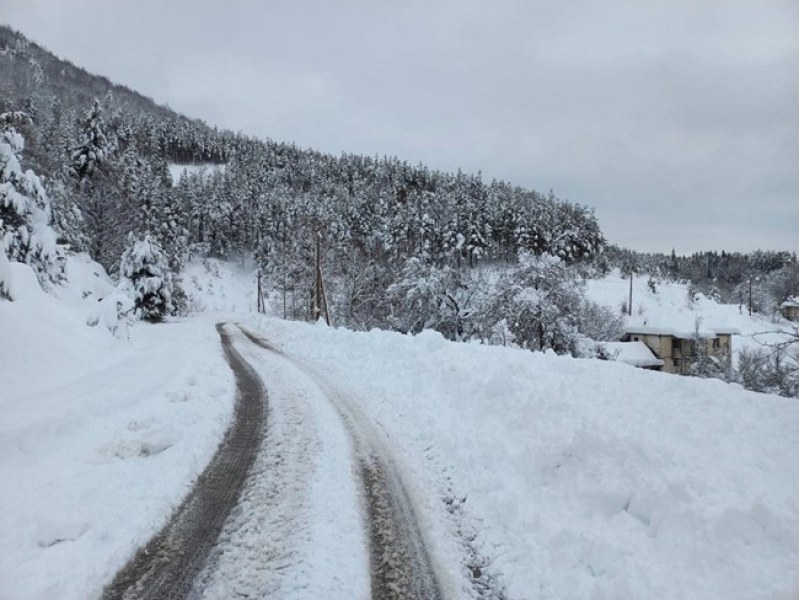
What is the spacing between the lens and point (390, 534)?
5.05 m

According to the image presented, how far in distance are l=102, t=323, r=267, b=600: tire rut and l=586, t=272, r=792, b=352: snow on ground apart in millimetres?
48105

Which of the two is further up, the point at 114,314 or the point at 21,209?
the point at 21,209

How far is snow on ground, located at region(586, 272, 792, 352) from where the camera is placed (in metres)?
52.6

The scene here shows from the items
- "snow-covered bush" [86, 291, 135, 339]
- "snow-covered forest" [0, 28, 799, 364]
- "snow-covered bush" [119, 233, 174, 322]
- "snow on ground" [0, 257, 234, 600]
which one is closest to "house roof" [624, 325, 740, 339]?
"snow-covered forest" [0, 28, 799, 364]

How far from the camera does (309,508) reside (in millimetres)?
5430

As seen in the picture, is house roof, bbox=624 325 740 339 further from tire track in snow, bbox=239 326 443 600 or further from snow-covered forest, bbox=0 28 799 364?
tire track in snow, bbox=239 326 443 600

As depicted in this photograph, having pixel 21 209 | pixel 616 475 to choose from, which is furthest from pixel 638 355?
pixel 21 209

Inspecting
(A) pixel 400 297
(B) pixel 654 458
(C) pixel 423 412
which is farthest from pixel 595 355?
(B) pixel 654 458

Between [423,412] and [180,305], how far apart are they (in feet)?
156

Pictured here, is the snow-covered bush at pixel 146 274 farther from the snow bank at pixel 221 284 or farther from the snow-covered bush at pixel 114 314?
the snow bank at pixel 221 284

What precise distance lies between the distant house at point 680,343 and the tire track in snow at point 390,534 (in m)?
49.8

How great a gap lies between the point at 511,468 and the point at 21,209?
59.2ft

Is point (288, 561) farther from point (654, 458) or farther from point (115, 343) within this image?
point (115, 343)

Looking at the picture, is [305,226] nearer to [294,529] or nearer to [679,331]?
[679,331]
